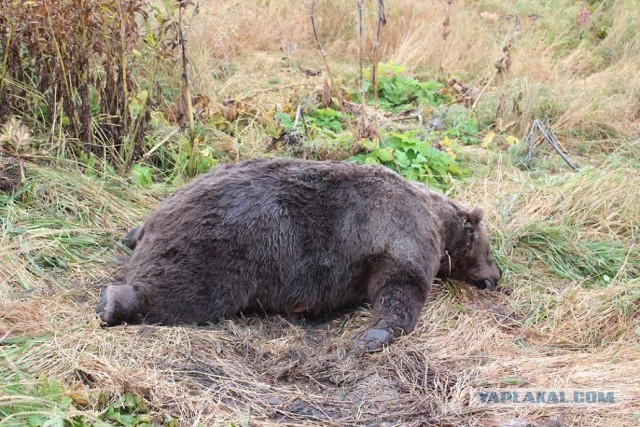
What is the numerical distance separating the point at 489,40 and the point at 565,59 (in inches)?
45.2

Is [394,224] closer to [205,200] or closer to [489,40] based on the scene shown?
[205,200]

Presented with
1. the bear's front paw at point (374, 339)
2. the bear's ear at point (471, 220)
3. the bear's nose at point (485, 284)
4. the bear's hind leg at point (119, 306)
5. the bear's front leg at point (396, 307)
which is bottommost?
the bear's nose at point (485, 284)

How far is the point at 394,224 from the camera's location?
17.6 ft

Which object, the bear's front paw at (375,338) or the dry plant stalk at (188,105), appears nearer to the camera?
the bear's front paw at (375,338)

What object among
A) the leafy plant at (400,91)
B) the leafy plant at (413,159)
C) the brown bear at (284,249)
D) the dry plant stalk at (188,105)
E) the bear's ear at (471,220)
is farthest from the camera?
the leafy plant at (400,91)

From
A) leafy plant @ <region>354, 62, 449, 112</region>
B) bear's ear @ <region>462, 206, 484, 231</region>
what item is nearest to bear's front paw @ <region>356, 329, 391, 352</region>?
bear's ear @ <region>462, 206, 484, 231</region>

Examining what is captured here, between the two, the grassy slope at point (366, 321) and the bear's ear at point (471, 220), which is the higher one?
the bear's ear at point (471, 220)

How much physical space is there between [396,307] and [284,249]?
85 centimetres

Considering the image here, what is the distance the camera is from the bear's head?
236 inches

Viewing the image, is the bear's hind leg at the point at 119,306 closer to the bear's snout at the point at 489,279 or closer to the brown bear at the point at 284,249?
the brown bear at the point at 284,249

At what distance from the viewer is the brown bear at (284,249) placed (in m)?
4.80

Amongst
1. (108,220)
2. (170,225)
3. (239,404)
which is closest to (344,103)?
(108,220)

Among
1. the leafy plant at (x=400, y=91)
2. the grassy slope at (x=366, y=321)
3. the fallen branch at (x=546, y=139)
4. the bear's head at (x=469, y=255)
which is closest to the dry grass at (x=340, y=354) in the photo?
the grassy slope at (x=366, y=321)

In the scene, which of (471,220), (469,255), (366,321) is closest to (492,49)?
(471,220)
